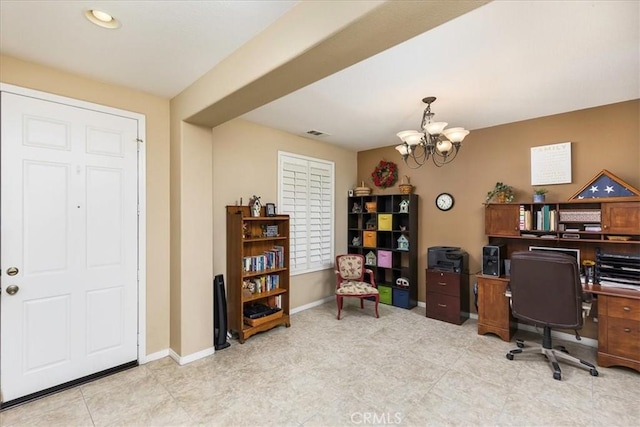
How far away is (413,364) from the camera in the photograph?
2.84 m

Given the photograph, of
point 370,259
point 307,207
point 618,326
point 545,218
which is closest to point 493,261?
point 545,218

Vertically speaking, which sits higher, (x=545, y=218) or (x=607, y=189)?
(x=607, y=189)

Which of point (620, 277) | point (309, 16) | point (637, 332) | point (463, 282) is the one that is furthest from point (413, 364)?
point (309, 16)

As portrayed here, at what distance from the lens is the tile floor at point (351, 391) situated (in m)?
2.07

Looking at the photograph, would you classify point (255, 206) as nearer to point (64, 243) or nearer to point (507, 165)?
point (64, 243)

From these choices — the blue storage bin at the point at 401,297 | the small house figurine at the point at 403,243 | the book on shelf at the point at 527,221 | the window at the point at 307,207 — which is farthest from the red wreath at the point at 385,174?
the book on shelf at the point at 527,221

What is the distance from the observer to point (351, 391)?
2396 millimetres

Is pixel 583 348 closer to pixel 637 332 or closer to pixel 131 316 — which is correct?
pixel 637 332

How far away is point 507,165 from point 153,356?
4741 millimetres

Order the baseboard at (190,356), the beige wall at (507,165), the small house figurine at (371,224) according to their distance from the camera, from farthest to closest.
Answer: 1. the small house figurine at (371,224)
2. the beige wall at (507,165)
3. the baseboard at (190,356)

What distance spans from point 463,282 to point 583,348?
136 centimetres

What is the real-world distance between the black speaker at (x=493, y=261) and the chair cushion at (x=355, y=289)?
57.5 inches

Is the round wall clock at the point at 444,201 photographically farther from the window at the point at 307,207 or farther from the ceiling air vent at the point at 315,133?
the ceiling air vent at the point at 315,133

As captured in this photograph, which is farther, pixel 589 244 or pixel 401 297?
pixel 401 297
